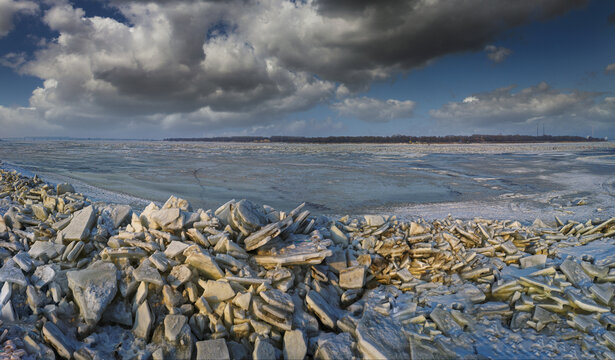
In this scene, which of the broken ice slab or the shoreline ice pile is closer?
the shoreline ice pile

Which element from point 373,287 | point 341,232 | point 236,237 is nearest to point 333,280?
point 373,287

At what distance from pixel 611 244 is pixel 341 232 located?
15.2 ft

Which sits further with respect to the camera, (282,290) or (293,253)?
(293,253)

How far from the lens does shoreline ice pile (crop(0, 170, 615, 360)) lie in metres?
3.30

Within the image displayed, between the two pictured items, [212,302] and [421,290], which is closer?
[212,302]

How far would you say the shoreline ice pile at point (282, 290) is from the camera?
3.30 meters

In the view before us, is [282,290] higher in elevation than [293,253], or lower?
lower

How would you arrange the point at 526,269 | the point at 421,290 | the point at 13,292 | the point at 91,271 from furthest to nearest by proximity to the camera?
1. the point at 526,269
2. the point at 421,290
3. the point at 91,271
4. the point at 13,292

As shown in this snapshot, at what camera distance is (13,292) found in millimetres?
3516

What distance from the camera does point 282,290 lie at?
391 cm

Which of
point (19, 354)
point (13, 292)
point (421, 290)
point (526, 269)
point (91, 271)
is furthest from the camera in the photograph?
point (526, 269)

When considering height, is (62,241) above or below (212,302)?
above

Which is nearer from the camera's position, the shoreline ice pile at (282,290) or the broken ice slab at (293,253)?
the shoreline ice pile at (282,290)

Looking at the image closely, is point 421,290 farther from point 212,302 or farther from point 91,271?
point 91,271
